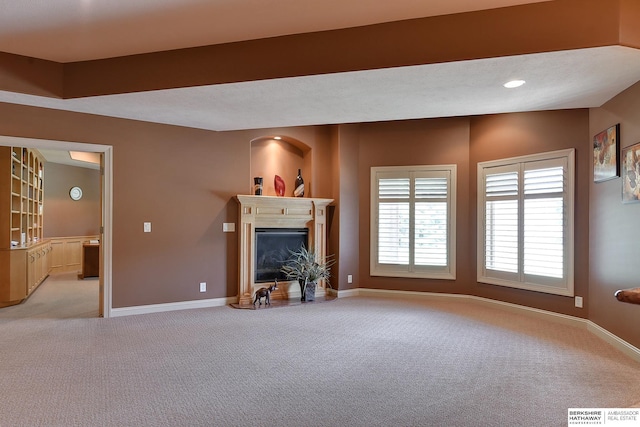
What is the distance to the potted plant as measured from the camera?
6043 mm

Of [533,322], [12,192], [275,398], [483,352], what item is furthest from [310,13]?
[12,192]

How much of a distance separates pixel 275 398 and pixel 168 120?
3808mm

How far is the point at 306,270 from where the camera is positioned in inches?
239

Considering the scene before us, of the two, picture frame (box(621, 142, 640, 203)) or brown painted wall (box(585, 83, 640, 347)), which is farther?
brown painted wall (box(585, 83, 640, 347))

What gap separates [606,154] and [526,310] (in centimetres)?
217

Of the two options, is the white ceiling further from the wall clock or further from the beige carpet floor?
the wall clock

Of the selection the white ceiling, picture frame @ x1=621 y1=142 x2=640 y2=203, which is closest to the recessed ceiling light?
the white ceiling

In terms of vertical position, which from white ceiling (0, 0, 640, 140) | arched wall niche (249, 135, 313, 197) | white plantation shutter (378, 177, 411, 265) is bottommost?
white plantation shutter (378, 177, 411, 265)

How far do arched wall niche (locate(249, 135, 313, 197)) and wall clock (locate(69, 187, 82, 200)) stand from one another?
6.48 m

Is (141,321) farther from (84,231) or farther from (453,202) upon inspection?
(84,231)

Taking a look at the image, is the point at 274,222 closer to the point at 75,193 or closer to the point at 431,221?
the point at 431,221

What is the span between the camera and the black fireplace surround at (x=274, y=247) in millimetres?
6078

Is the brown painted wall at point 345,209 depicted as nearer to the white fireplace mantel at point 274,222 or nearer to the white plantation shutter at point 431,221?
the white fireplace mantel at point 274,222

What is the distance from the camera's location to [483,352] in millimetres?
3668
